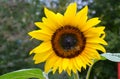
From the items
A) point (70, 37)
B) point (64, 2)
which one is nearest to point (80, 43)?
point (70, 37)

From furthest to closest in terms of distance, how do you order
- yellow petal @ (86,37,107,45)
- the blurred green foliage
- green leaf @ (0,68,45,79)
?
the blurred green foliage
green leaf @ (0,68,45,79)
yellow petal @ (86,37,107,45)

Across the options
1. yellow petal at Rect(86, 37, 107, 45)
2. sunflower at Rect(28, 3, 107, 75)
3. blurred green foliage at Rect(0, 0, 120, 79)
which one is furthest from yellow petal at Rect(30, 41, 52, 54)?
blurred green foliage at Rect(0, 0, 120, 79)

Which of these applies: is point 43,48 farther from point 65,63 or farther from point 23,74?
point 23,74

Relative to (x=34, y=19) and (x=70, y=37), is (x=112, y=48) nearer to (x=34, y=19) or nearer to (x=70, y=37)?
(x=34, y=19)

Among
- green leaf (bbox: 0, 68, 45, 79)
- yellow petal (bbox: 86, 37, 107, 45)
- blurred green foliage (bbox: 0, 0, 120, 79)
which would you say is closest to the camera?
yellow petal (bbox: 86, 37, 107, 45)

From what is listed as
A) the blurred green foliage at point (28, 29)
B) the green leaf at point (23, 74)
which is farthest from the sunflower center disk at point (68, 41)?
the blurred green foliage at point (28, 29)

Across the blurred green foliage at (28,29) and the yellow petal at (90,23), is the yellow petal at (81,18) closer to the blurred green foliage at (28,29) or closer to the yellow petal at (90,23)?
the yellow petal at (90,23)

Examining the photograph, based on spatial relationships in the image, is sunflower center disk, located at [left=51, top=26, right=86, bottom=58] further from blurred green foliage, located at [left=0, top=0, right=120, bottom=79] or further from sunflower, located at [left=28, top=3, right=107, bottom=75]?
blurred green foliage, located at [left=0, top=0, right=120, bottom=79]
